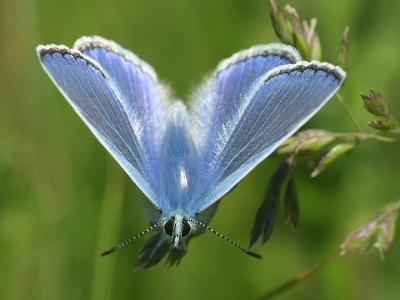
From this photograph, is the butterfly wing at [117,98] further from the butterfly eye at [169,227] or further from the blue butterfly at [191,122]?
the butterfly eye at [169,227]

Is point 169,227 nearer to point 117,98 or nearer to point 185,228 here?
point 185,228

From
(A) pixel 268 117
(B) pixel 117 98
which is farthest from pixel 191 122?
(A) pixel 268 117

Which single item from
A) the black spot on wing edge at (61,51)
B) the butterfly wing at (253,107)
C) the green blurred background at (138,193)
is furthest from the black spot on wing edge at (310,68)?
the green blurred background at (138,193)

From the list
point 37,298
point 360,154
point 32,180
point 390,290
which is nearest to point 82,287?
point 37,298

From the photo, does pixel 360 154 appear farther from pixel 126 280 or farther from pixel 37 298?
pixel 37 298

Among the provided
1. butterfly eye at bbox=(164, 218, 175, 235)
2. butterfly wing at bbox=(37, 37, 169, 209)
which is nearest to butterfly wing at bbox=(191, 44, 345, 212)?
butterfly eye at bbox=(164, 218, 175, 235)

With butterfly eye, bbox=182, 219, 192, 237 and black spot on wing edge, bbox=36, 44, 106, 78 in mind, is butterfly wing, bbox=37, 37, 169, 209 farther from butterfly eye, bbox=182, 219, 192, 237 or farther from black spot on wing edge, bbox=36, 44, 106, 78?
butterfly eye, bbox=182, 219, 192, 237

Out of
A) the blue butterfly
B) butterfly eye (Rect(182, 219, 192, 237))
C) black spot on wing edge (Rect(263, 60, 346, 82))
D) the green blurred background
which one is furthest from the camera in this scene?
the green blurred background
